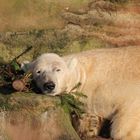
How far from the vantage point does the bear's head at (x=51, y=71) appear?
29.4 feet

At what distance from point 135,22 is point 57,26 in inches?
52.8

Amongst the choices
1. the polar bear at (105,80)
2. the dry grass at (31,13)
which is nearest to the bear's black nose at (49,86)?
the polar bear at (105,80)

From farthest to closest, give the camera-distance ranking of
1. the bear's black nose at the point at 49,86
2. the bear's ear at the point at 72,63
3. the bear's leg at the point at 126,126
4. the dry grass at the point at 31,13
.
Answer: the dry grass at the point at 31,13
the bear's ear at the point at 72,63
the bear's black nose at the point at 49,86
the bear's leg at the point at 126,126

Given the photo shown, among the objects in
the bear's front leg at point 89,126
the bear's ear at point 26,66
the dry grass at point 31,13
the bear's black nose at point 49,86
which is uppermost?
the dry grass at point 31,13

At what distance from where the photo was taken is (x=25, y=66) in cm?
952

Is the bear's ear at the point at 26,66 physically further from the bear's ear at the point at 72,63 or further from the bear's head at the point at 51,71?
the bear's ear at the point at 72,63

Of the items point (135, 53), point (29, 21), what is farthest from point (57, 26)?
point (135, 53)

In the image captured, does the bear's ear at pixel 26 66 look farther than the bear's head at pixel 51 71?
Yes

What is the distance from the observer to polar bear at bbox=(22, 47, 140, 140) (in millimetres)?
8781

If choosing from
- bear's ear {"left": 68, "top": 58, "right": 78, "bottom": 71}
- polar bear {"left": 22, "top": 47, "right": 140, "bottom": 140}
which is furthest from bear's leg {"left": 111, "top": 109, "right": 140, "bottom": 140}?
bear's ear {"left": 68, "top": 58, "right": 78, "bottom": 71}

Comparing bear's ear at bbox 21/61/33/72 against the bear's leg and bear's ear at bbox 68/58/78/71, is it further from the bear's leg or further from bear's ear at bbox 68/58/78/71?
the bear's leg

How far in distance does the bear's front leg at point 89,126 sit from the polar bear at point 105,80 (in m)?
0.12

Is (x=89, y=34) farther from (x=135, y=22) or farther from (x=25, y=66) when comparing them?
(x=25, y=66)

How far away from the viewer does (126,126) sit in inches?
343
